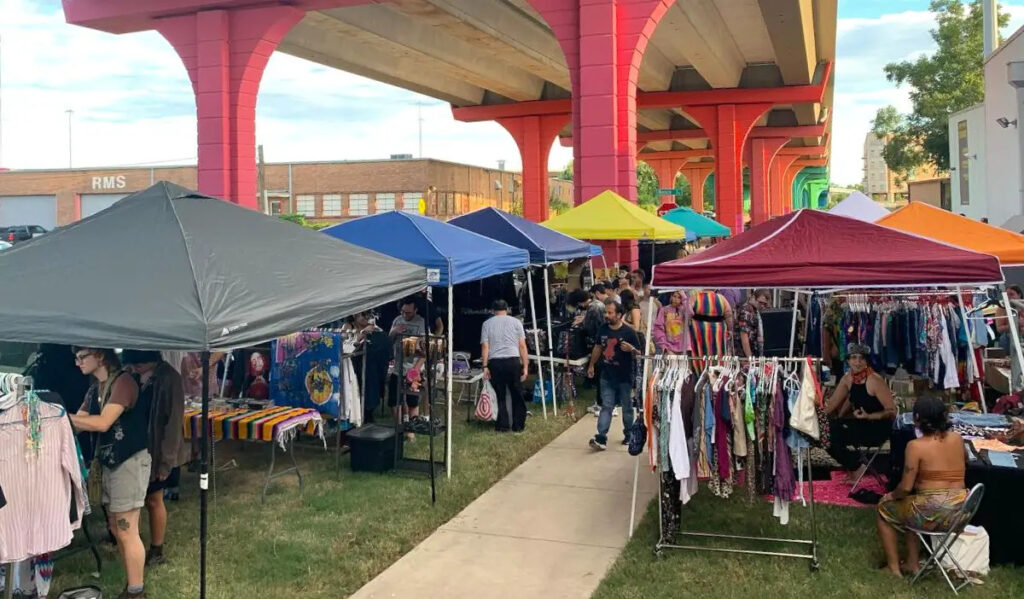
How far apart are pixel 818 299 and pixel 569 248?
11.7 feet

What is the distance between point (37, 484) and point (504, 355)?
212 inches

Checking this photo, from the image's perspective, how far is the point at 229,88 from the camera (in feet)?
59.4

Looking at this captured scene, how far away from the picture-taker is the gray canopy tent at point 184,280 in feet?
15.5

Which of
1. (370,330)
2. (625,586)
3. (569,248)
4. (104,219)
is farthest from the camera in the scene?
(569,248)

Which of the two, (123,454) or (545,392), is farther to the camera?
(545,392)

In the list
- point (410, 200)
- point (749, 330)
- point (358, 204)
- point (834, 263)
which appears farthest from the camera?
point (358, 204)

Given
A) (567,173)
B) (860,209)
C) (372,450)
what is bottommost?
(372,450)

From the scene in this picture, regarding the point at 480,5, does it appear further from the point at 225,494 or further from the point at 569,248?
the point at 225,494

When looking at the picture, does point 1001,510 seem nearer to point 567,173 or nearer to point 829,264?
point 829,264

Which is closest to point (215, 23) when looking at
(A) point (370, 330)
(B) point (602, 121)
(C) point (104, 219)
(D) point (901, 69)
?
(B) point (602, 121)

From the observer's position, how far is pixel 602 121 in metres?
14.8

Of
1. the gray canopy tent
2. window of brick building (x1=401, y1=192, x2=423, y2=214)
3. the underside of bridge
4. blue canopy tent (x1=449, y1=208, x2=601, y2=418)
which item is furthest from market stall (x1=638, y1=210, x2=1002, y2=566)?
window of brick building (x1=401, y1=192, x2=423, y2=214)

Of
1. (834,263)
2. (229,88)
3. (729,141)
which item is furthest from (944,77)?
(834,263)

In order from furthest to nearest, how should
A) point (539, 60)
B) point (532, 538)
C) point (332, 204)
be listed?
point (332, 204) < point (539, 60) < point (532, 538)
